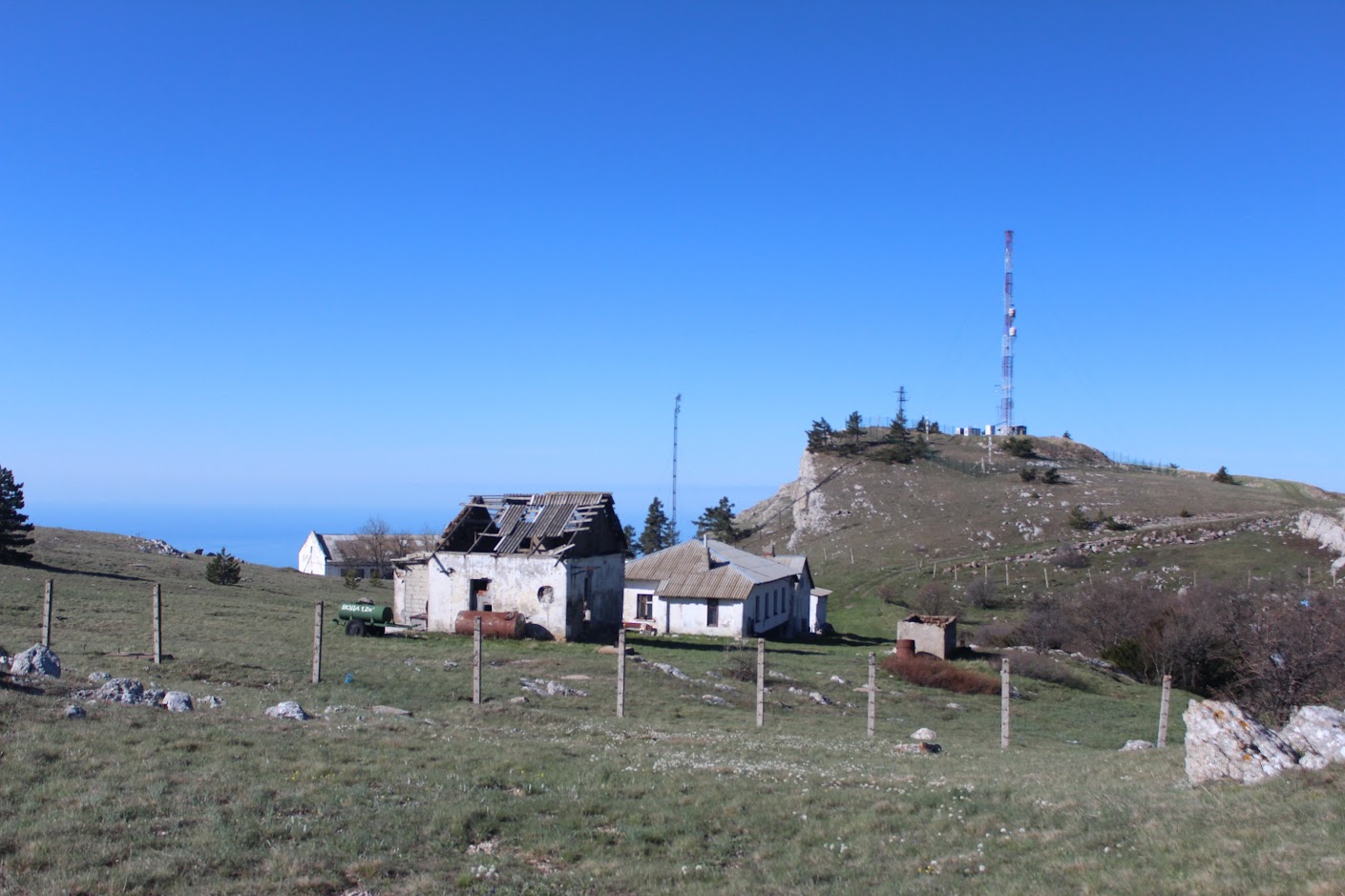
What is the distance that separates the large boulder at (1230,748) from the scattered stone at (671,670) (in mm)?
18188

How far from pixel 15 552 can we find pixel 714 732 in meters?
43.1

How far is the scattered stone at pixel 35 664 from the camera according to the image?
1578 centimetres

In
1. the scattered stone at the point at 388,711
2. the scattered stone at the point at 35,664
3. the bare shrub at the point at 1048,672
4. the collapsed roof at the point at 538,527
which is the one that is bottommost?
the bare shrub at the point at 1048,672

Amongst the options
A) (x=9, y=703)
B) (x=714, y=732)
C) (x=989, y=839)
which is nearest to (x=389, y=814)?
(x=989, y=839)

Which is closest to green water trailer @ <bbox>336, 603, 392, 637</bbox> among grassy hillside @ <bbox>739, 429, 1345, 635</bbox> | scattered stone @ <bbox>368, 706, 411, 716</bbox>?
scattered stone @ <bbox>368, 706, 411, 716</bbox>

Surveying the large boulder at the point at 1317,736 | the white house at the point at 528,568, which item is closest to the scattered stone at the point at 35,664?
the large boulder at the point at 1317,736

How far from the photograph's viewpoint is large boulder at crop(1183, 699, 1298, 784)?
415 inches

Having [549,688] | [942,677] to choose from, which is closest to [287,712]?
[549,688]

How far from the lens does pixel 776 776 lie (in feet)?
41.3

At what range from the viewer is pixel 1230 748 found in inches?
426

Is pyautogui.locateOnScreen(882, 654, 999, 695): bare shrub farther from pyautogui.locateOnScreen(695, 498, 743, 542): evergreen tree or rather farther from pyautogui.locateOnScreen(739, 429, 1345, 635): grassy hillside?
pyautogui.locateOnScreen(695, 498, 743, 542): evergreen tree

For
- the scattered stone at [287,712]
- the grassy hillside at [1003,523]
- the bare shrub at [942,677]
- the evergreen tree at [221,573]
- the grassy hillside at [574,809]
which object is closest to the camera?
the grassy hillside at [574,809]

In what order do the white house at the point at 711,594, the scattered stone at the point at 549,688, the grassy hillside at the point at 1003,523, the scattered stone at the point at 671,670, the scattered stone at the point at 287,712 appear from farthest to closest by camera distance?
the grassy hillside at the point at 1003,523
the white house at the point at 711,594
the scattered stone at the point at 671,670
the scattered stone at the point at 549,688
the scattered stone at the point at 287,712

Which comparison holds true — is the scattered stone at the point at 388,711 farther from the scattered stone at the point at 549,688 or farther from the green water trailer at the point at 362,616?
the green water trailer at the point at 362,616
